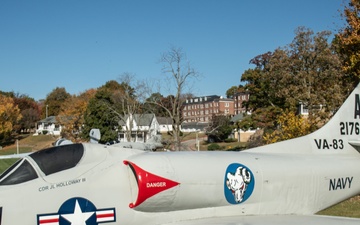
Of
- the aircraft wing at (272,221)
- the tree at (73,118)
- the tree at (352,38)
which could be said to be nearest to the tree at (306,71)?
the tree at (352,38)

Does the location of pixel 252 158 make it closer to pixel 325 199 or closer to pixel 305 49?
pixel 325 199

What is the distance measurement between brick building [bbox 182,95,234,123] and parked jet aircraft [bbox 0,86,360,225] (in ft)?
446

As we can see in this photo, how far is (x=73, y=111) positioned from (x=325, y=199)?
66.3 metres

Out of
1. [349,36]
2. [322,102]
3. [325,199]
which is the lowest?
[325,199]

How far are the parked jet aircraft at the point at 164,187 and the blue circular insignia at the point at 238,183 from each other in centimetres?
2

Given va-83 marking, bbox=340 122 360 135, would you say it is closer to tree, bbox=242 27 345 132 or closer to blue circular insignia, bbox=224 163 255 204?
blue circular insignia, bbox=224 163 255 204

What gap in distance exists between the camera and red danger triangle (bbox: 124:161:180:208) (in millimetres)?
6195

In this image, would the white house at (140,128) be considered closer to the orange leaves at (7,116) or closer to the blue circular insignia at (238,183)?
the orange leaves at (7,116)

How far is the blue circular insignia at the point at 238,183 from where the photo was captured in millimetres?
7094

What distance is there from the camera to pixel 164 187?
6383 millimetres

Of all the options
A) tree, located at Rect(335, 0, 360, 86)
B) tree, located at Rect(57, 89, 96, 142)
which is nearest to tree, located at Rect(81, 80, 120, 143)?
tree, located at Rect(57, 89, 96, 142)

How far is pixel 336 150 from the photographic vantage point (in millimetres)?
9234

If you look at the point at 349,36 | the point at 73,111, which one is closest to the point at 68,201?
the point at 349,36

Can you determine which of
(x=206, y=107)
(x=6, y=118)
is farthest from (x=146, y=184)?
(x=206, y=107)
